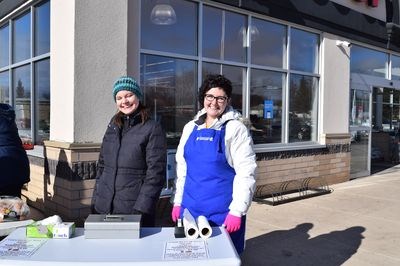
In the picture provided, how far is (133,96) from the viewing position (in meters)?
3.06

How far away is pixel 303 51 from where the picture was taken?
8562mm

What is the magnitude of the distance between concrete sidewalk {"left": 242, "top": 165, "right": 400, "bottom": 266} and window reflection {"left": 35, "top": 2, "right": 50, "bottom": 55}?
364 cm

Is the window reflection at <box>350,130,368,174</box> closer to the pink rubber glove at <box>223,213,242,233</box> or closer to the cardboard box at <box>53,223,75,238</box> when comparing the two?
the pink rubber glove at <box>223,213,242,233</box>

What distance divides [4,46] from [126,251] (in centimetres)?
680

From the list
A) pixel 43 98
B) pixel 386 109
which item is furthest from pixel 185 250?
pixel 386 109

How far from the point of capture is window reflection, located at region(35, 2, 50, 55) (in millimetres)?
5960

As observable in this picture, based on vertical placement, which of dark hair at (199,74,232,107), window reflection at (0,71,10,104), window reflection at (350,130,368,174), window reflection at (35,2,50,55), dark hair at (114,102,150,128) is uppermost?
window reflection at (35,2,50,55)

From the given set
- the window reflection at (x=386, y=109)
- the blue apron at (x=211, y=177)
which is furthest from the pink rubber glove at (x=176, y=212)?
the window reflection at (x=386, y=109)

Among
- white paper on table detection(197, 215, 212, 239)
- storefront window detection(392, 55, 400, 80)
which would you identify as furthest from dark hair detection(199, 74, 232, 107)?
storefront window detection(392, 55, 400, 80)

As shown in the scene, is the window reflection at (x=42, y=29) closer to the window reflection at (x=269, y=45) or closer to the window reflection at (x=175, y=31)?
the window reflection at (x=175, y=31)

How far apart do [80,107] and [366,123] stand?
731 centimetres

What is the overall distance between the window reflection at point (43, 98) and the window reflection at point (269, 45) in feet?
11.0

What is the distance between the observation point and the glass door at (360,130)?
9852 millimetres

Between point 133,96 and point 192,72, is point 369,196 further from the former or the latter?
point 133,96
